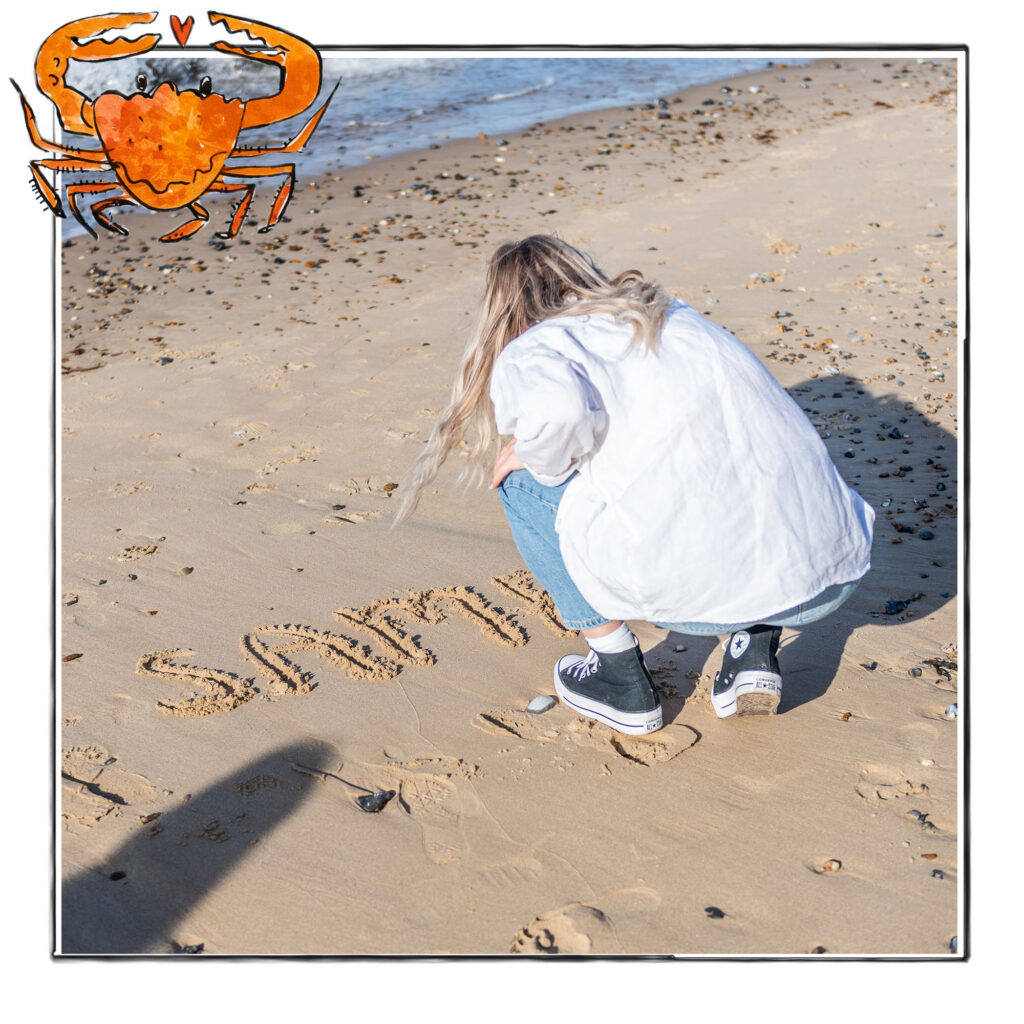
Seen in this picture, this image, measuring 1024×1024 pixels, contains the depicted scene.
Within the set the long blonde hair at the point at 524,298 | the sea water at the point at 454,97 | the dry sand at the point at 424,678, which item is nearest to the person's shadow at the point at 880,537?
the dry sand at the point at 424,678

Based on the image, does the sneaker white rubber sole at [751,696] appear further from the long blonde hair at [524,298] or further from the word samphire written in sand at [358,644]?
the long blonde hair at [524,298]

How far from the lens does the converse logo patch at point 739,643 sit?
2.81m

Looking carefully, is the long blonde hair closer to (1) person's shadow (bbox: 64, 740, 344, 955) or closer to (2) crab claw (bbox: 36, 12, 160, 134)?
(1) person's shadow (bbox: 64, 740, 344, 955)

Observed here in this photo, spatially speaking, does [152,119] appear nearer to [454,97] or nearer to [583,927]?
[583,927]

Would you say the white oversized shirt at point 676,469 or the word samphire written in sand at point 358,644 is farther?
the word samphire written in sand at point 358,644

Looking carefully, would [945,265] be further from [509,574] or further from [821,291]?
[509,574]

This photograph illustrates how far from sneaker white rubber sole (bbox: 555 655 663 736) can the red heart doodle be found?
2.19 meters

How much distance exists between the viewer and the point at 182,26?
9.42ft

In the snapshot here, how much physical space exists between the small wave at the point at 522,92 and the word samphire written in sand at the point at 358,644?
1065 centimetres

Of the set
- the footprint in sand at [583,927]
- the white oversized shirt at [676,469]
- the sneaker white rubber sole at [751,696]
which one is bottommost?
the footprint in sand at [583,927]

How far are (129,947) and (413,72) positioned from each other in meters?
Answer: 14.1

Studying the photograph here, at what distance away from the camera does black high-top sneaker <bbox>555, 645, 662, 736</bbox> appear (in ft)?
9.09

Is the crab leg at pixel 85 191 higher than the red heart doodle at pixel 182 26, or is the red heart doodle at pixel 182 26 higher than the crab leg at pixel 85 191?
the red heart doodle at pixel 182 26

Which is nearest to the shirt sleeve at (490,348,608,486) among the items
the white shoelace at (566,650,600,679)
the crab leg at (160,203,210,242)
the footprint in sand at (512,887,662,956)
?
the white shoelace at (566,650,600,679)
